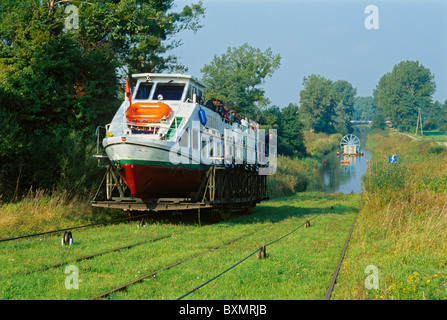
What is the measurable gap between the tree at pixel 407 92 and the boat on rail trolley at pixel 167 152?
361 feet

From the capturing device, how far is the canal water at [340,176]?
54.0 m

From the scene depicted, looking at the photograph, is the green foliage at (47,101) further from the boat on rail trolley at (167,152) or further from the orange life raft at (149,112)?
the orange life raft at (149,112)

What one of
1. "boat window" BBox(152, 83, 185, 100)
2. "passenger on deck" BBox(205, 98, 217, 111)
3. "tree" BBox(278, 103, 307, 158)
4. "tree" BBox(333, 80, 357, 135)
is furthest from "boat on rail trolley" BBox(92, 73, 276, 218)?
"tree" BBox(333, 80, 357, 135)

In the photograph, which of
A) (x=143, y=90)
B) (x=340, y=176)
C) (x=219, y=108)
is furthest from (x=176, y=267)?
(x=340, y=176)

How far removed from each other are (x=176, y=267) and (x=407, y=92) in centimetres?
12830

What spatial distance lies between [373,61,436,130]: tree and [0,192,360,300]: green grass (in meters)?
114

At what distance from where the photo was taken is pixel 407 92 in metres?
124

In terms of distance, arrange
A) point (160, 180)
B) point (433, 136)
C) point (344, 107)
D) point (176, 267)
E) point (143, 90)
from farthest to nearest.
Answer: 1. point (344, 107)
2. point (433, 136)
3. point (143, 90)
4. point (160, 180)
5. point (176, 267)

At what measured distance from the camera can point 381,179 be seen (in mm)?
19844

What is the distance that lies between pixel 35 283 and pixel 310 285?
16.5ft

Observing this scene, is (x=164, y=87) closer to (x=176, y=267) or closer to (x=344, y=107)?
(x=176, y=267)

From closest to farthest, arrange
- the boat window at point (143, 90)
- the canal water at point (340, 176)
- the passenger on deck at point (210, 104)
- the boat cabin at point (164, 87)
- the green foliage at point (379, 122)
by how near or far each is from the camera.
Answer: the boat cabin at point (164, 87)
the boat window at point (143, 90)
the passenger on deck at point (210, 104)
the canal water at point (340, 176)
the green foliage at point (379, 122)

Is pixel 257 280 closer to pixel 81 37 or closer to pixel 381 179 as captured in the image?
pixel 381 179

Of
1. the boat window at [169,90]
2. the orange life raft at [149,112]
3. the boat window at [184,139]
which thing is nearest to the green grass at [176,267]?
the boat window at [184,139]
